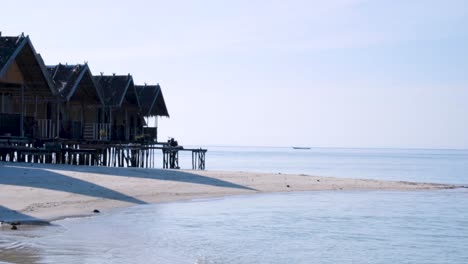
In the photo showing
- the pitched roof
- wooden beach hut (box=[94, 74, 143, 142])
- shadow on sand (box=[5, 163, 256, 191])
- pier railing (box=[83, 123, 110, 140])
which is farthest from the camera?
wooden beach hut (box=[94, 74, 143, 142])

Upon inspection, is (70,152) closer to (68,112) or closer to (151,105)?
(68,112)

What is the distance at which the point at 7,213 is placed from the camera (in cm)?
1877

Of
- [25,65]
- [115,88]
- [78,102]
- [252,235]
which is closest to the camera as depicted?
[252,235]

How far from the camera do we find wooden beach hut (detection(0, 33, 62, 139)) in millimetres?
34312

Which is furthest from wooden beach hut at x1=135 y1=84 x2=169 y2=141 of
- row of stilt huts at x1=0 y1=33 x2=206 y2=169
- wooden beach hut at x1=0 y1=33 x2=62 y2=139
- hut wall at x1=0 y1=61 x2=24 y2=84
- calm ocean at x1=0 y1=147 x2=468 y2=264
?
calm ocean at x1=0 y1=147 x2=468 y2=264

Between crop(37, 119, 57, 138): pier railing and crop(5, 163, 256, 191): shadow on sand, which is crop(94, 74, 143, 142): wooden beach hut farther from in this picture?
crop(5, 163, 256, 191): shadow on sand

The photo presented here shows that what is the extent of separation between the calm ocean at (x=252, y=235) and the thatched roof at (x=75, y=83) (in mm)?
15149


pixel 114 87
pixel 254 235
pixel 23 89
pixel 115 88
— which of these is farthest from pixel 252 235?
pixel 114 87

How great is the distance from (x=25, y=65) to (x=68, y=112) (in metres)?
10.1

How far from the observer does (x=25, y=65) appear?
36.0 meters

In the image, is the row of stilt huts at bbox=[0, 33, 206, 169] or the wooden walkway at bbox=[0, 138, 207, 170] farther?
the row of stilt huts at bbox=[0, 33, 206, 169]

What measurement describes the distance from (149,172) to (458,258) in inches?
736

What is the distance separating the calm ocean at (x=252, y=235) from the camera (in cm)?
1541

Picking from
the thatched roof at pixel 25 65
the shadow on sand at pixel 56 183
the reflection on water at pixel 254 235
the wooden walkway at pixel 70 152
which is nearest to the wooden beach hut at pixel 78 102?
the wooden walkway at pixel 70 152
